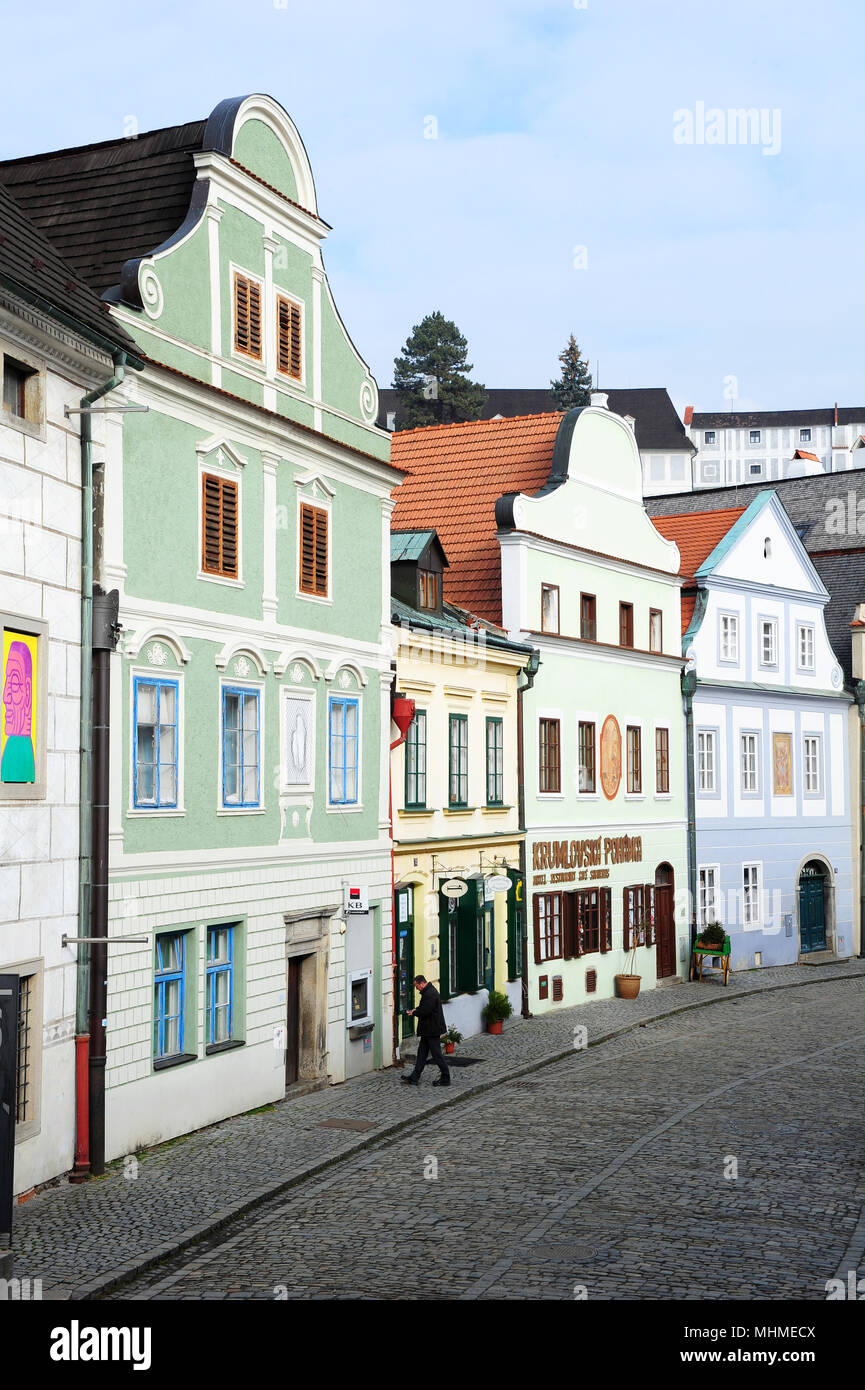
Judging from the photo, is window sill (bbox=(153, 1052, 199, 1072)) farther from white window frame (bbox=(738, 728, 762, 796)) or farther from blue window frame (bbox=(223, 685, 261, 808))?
white window frame (bbox=(738, 728, 762, 796))

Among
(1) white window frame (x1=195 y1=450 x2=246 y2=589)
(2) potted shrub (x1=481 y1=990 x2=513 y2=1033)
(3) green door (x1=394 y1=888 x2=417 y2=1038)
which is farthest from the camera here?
(2) potted shrub (x1=481 y1=990 x2=513 y2=1033)

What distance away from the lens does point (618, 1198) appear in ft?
51.9

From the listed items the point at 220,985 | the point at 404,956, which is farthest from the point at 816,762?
the point at 220,985

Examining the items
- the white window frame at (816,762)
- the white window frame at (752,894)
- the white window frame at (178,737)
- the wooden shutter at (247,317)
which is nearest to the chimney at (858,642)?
the white window frame at (816,762)

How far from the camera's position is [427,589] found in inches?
1102

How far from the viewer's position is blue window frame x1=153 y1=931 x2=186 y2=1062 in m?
18.5

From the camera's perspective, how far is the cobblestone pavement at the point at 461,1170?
1355cm

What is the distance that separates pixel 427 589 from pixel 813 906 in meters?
19.5

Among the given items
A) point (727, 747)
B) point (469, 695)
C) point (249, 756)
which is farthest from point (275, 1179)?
point (727, 747)

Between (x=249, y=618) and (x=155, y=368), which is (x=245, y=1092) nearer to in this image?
(x=249, y=618)

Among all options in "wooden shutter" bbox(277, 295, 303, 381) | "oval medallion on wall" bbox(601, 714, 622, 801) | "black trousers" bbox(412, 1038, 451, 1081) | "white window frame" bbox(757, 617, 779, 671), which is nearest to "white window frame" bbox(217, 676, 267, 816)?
"wooden shutter" bbox(277, 295, 303, 381)

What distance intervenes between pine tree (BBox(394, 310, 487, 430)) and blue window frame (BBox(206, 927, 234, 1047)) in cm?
7132

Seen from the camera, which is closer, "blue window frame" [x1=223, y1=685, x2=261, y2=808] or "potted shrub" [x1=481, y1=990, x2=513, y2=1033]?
"blue window frame" [x1=223, y1=685, x2=261, y2=808]

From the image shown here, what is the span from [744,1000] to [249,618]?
1835cm
